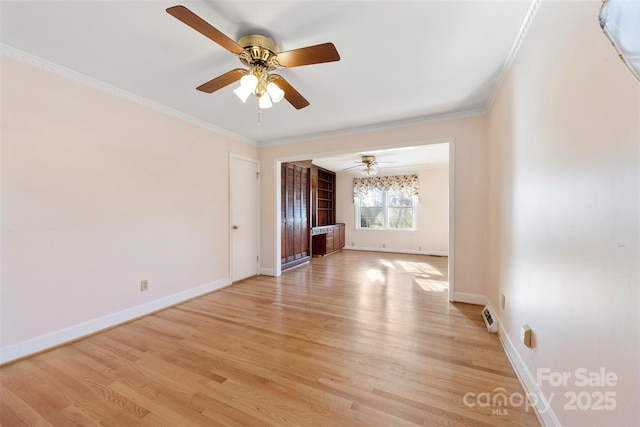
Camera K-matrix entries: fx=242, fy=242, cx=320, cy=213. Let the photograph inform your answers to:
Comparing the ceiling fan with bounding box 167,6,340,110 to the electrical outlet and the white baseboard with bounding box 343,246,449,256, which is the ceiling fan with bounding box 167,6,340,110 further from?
the white baseboard with bounding box 343,246,449,256

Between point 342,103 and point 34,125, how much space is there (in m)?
2.86

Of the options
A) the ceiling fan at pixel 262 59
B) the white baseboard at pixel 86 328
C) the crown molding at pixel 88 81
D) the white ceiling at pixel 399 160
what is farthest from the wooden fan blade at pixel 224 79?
the white ceiling at pixel 399 160

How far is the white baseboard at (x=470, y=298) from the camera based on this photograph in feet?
9.89

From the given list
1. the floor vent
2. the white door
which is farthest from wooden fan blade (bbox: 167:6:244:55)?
the floor vent

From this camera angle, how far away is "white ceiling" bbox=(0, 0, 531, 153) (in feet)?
5.10

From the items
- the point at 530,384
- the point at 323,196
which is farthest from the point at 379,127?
the point at 323,196

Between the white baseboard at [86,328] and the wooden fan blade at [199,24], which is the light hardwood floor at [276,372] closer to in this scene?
the white baseboard at [86,328]

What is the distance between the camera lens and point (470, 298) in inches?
121

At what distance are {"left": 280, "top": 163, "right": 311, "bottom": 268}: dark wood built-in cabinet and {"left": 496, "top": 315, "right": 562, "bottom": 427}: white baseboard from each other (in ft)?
12.0

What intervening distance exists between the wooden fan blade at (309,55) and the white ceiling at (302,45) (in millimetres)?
219

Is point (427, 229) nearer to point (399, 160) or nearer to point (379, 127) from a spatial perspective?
point (399, 160)

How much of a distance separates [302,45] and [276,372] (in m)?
2.49

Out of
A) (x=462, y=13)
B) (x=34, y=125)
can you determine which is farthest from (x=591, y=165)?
(x=34, y=125)

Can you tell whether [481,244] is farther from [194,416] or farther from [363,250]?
[363,250]
